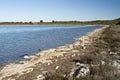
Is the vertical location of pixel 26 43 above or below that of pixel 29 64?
below

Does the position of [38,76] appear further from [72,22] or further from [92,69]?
[72,22]

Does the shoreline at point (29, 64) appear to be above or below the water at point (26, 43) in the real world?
above

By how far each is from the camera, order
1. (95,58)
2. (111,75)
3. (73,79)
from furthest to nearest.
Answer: (95,58) → (73,79) → (111,75)

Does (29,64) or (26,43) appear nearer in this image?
(29,64)

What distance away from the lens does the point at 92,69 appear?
855cm

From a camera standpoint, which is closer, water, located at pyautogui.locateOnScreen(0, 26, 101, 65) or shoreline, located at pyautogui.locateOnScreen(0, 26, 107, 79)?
shoreline, located at pyautogui.locateOnScreen(0, 26, 107, 79)

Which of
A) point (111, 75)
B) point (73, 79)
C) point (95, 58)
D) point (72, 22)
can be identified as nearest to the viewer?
point (111, 75)

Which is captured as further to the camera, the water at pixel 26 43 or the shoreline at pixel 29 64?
the water at pixel 26 43

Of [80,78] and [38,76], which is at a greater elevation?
[80,78]

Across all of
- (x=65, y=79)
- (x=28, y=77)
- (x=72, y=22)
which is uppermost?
(x=65, y=79)

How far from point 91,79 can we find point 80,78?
0.46 metres

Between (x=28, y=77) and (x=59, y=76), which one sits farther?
(x=28, y=77)

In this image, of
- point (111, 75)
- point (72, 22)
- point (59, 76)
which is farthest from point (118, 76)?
point (72, 22)

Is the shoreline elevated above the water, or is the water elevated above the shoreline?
the shoreline
